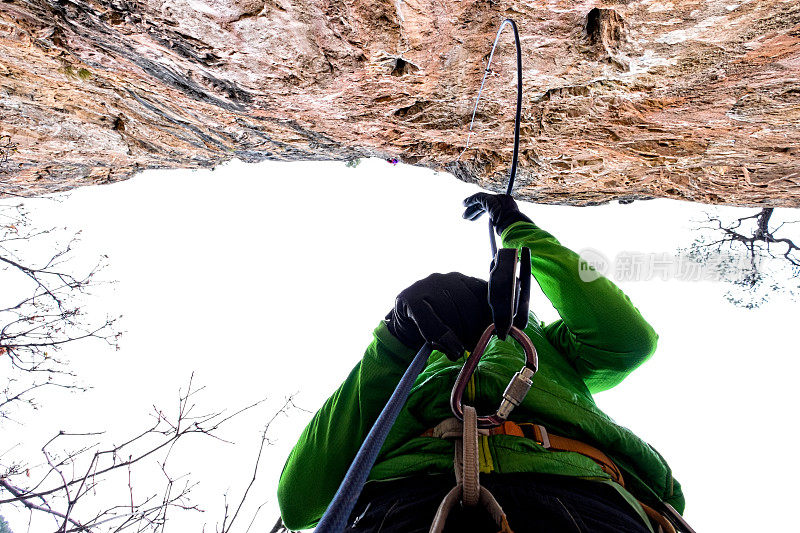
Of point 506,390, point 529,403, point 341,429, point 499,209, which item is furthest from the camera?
point 499,209

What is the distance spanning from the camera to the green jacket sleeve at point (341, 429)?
1.58 m

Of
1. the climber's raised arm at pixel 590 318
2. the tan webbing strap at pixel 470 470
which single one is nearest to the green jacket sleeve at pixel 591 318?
the climber's raised arm at pixel 590 318

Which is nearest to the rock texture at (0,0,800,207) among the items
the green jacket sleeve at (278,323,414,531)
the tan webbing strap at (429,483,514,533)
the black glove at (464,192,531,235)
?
the black glove at (464,192,531,235)

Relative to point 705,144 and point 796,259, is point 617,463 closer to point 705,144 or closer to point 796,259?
point 705,144

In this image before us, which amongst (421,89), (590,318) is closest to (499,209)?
(590,318)

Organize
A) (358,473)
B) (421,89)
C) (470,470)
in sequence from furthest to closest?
(421,89), (470,470), (358,473)

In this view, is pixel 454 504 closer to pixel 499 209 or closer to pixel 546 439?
pixel 546 439

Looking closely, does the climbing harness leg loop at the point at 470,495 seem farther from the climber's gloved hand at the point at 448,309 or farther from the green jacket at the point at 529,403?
the climber's gloved hand at the point at 448,309

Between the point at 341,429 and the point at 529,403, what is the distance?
803 millimetres

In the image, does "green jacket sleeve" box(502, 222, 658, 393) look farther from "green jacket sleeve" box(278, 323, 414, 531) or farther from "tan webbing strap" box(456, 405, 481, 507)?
"tan webbing strap" box(456, 405, 481, 507)

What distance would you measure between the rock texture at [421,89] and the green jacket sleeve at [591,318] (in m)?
1.48

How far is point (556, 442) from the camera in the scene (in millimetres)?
1255

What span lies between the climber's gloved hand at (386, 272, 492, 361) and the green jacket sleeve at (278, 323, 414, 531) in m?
0.27

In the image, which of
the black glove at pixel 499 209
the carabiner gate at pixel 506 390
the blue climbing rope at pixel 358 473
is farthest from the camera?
the black glove at pixel 499 209
